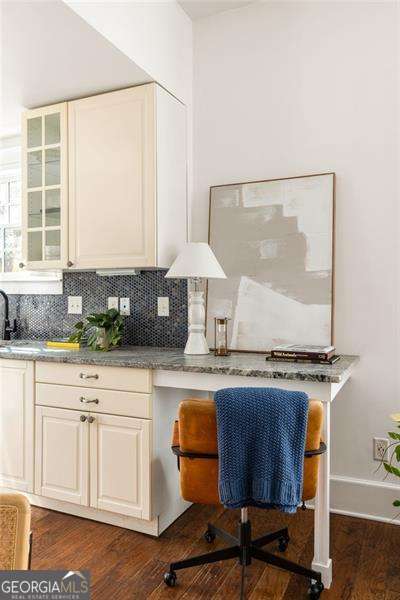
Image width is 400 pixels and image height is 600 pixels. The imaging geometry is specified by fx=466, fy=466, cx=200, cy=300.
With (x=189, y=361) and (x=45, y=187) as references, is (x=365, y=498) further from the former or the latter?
(x=45, y=187)

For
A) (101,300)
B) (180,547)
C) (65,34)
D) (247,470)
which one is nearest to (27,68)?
(65,34)

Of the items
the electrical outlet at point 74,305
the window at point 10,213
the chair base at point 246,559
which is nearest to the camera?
the chair base at point 246,559

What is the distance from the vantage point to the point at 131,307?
3.03 m

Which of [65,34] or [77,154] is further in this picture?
[77,154]

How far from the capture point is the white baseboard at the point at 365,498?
7.98 feet

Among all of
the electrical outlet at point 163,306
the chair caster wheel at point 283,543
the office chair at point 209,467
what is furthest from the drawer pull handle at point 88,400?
the chair caster wheel at point 283,543

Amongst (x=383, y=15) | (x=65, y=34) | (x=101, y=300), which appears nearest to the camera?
(x=65, y=34)

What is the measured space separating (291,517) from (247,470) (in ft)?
3.59

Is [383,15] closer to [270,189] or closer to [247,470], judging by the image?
[270,189]

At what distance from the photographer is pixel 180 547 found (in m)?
2.21

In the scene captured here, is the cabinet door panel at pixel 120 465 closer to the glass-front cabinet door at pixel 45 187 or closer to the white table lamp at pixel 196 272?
the white table lamp at pixel 196 272

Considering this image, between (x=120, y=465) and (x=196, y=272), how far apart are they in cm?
104

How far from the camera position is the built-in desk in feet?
6.44

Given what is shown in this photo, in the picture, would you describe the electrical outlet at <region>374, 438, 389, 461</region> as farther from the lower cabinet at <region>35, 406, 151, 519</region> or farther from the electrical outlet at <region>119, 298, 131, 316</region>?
the electrical outlet at <region>119, 298, 131, 316</region>
